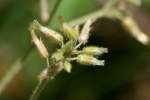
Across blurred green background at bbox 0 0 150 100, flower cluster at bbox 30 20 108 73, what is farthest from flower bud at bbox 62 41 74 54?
blurred green background at bbox 0 0 150 100

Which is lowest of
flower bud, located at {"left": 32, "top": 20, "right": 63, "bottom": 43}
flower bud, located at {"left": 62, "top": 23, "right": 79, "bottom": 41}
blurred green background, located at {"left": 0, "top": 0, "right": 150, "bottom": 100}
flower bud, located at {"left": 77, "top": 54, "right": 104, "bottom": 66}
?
flower bud, located at {"left": 77, "top": 54, "right": 104, "bottom": 66}

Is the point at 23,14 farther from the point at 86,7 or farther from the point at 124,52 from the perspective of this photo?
the point at 124,52

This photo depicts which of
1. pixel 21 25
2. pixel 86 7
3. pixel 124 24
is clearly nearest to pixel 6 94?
pixel 21 25

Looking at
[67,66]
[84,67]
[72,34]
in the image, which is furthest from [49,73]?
[84,67]

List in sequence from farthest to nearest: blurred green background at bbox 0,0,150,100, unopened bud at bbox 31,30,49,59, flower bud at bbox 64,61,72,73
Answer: blurred green background at bbox 0,0,150,100 → unopened bud at bbox 31,30,49,59 → flower bud at bbox 64,61,72,73

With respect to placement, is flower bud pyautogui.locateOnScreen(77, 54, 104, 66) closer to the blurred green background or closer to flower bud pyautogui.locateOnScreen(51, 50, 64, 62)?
flower bud pyautogui.locateOnScreen(51, 50, 64, 62)

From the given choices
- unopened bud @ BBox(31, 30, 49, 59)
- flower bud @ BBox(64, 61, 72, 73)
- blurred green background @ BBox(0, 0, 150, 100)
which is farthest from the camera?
blurred green background @ BBox(0, 0, 150, 100)

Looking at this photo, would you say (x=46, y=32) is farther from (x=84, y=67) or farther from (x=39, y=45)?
(x=84, y=67)

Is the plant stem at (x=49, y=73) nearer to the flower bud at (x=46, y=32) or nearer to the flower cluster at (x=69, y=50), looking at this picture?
the flower cluster at (x=69, y=50)
